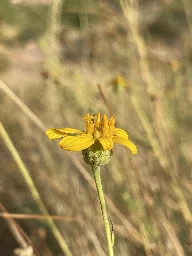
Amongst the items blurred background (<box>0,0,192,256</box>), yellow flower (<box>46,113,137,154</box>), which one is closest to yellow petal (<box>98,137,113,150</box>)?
yellow flower (<box>46,113,137,154</box>)

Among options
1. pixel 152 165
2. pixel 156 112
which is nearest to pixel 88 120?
pixel 156 112

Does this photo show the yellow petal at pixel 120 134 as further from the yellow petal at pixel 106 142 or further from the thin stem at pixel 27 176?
the thin stem at pixel 27 176

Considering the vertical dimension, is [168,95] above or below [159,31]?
below

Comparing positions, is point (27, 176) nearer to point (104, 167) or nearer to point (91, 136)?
point (91, 136)

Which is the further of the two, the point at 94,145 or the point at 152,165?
the point at 152,165

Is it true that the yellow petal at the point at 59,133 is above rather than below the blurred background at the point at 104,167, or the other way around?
below

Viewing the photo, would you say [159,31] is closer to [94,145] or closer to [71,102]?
[71,102]

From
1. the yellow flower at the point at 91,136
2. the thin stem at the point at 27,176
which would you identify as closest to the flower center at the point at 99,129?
the yellow flower at the point at 91,136

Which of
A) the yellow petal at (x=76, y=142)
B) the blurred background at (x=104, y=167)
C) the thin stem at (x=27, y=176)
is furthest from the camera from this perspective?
the blurred background at (x=104, y=167)
